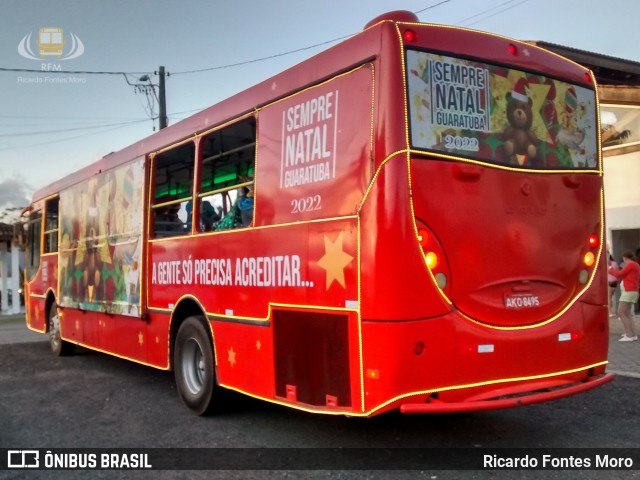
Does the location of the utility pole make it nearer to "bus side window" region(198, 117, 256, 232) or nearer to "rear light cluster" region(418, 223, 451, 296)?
"bus side window" region(198, 117, 256, 232)

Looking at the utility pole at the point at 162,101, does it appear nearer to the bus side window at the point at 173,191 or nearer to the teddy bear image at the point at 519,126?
the bus side window at the point at 173,191

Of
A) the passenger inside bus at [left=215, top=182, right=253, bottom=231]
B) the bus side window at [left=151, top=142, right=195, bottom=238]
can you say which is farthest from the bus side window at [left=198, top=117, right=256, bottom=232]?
the bus side window at [left=151, top=142, right=195, bottom=238]

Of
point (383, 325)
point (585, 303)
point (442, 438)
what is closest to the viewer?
point (383, 325)

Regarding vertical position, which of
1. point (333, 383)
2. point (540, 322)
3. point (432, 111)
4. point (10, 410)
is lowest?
point (10, 410)

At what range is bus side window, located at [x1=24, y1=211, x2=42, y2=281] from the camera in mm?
11945

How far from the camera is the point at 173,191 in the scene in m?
7.18

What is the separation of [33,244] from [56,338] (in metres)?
2.30

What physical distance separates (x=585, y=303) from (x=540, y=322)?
55 cm

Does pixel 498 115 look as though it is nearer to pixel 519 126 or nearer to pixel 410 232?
pixel 519 126

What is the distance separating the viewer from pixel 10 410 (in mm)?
6852

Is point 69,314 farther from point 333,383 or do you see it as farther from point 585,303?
point 585,303

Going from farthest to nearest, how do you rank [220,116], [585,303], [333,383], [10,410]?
[10,410] < [220,116] < [585,303] < [333,383]

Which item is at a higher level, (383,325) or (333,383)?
(383,325)

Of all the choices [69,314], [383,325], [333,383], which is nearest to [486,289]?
[383,325]
